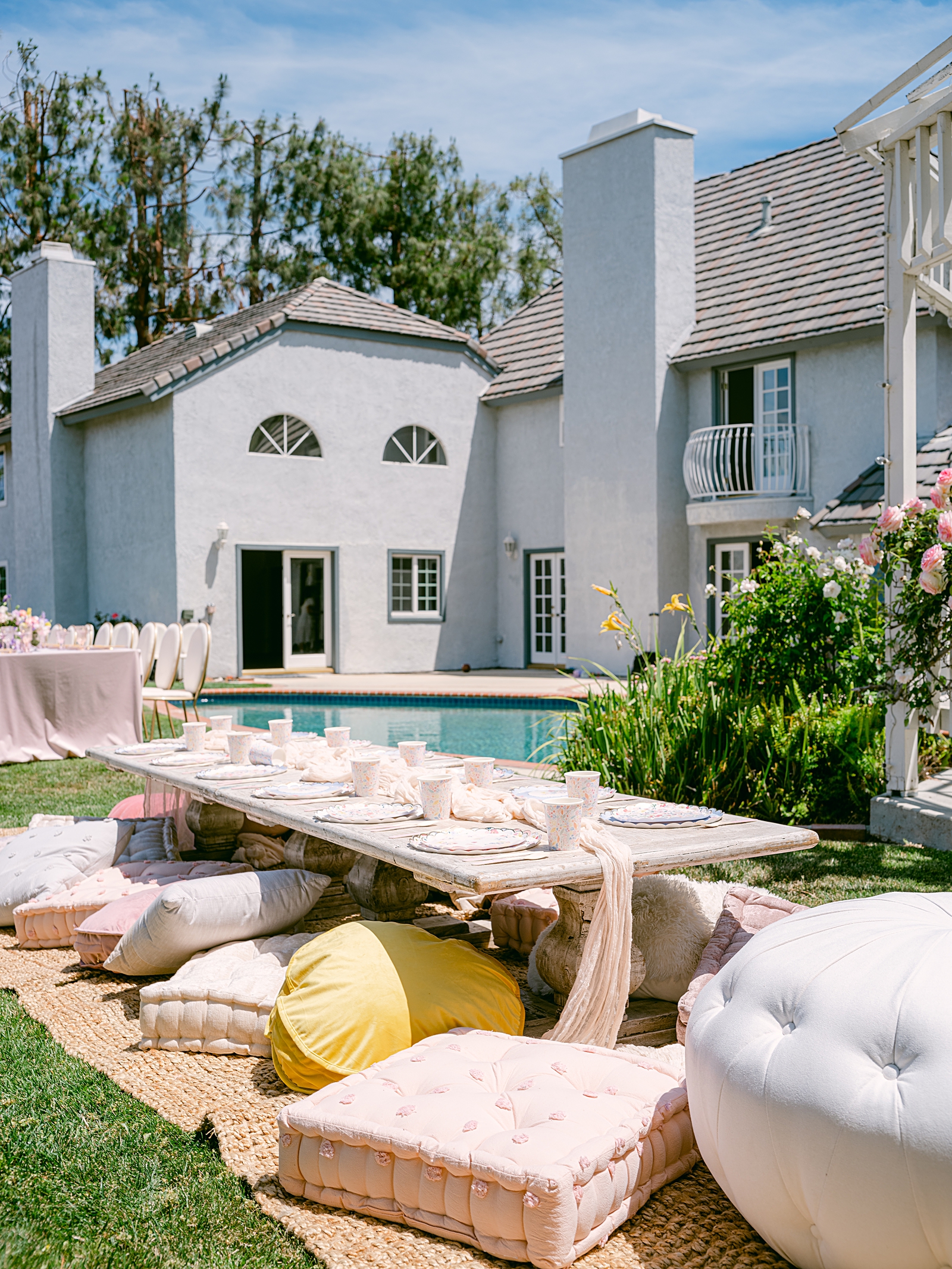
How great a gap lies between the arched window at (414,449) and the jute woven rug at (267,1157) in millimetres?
14645

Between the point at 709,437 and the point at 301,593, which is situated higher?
the point at 709,437

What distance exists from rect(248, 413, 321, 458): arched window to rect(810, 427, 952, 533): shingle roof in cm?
759

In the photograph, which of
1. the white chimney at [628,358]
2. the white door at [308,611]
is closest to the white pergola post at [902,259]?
the white chimney at [628,358]

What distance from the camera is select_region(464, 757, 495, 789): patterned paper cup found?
3.82 m

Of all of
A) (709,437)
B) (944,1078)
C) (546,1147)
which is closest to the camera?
(944,1078)

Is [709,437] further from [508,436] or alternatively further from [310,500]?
[310,500]

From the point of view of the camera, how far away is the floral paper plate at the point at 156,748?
4988 millimetres

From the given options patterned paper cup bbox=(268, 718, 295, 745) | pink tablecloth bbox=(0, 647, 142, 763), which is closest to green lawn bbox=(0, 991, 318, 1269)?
patterned paper cup bbox=(268, 718, 295, 745)

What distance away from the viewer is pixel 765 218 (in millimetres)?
15953

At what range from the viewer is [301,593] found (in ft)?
57.5

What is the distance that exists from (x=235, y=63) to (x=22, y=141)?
16.5ft

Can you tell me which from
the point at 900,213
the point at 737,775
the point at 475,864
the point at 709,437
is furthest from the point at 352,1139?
the point at 709,437

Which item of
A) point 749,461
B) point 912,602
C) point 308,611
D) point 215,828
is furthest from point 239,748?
point 308,611

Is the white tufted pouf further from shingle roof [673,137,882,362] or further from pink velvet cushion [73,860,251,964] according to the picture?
shingle roof [673,137,882,362]
